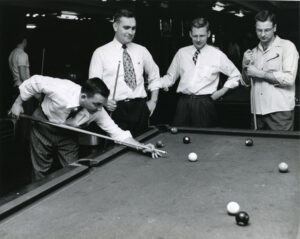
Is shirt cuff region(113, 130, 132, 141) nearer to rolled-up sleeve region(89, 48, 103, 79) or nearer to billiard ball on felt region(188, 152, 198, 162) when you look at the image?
billiard ball on felt region(188, 152, 198, 162)

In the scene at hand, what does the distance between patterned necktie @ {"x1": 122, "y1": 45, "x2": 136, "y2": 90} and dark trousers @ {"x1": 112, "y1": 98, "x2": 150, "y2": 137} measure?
12cm

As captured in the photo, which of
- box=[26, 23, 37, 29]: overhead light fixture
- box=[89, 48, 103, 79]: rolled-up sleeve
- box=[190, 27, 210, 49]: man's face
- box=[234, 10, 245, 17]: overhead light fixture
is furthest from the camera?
box=[26, 23, 37, 29]: overhead light fixture

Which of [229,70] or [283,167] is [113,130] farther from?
[229,70]

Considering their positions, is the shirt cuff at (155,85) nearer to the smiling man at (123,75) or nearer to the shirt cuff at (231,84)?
the smiling man at (123,75)

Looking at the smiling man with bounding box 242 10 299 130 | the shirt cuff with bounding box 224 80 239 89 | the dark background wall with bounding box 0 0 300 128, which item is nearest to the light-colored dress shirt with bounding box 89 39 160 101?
the shirt cuff with bounding box 224 80 239 89

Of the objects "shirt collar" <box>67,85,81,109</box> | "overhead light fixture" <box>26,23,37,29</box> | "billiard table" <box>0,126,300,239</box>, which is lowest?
"billiard table" <box>0,126,300,239</box>

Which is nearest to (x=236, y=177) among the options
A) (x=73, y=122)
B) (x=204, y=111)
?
(x=73, y=122)

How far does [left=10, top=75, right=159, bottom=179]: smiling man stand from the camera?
2730 millimetres

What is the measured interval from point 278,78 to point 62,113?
1.56 meters

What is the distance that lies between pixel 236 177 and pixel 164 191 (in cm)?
39

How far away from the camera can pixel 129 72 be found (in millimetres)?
3398

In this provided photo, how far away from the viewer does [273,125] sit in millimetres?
3373

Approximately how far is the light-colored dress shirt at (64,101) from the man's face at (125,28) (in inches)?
24.7

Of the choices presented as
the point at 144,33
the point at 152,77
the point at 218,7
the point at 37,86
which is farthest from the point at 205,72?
the point at 218,7
